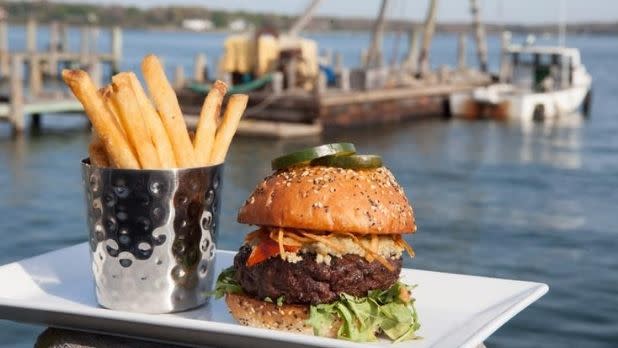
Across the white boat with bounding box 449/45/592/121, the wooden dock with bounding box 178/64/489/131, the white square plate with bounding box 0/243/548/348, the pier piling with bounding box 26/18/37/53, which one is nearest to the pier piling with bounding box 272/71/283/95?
the wooden dock with bounding box 178/64/489/131

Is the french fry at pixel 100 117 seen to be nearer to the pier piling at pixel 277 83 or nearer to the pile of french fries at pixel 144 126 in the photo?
the pile of french fries at pixel 144 126

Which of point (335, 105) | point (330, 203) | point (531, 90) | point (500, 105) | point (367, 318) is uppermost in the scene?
point (330, 203)

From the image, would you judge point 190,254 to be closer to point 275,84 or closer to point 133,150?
point 133,150

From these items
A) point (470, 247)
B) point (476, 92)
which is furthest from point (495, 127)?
point (470, 247)

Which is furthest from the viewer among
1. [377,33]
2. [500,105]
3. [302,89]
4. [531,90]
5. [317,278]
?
[531,90]

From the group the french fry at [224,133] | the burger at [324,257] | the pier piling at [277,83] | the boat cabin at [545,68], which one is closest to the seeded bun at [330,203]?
the burger at [324,257]

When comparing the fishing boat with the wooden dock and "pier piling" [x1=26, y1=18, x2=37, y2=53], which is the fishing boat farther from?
"pier piling" [x1=26, y1=18, x2=37, y2=53]

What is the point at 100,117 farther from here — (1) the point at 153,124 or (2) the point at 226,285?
(2) the point at 226,285

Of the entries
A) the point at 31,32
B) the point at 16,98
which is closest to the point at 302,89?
the point at 16,98
